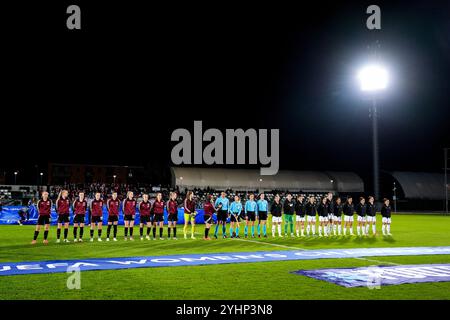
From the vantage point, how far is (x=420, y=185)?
65750mm

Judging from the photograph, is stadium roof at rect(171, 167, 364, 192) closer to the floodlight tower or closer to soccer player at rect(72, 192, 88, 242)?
the floodlight tower

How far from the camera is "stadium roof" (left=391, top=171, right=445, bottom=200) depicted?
64312 mm

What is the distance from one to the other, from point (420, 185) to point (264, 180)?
2362cm

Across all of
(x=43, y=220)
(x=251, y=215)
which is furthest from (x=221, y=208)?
(x=43, y=220)

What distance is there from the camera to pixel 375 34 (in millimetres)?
29469

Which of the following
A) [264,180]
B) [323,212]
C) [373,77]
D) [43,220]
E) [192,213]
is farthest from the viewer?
[264,180]

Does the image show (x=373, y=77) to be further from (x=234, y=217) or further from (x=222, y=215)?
(x=222, y=215)

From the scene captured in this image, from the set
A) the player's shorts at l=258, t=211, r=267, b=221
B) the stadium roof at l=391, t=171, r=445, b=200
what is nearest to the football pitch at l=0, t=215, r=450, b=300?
the player's shorts at l=258, t=211, r=267, b=221

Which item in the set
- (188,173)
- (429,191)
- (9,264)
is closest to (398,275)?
(9,264)

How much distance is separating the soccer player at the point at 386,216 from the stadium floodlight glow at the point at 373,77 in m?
10.2
